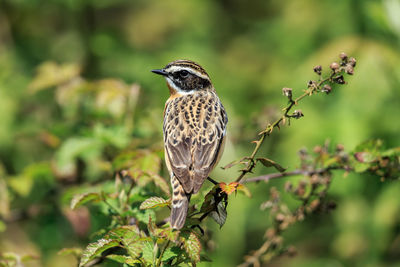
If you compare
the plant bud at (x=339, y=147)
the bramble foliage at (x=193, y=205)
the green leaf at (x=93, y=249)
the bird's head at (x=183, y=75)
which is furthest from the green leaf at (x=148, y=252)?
the bird's head at (x=183, y=75)

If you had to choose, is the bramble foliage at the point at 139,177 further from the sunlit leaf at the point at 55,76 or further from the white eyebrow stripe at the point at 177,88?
the white eyebrow stripe at the point at 177,88

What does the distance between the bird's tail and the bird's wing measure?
38 mm

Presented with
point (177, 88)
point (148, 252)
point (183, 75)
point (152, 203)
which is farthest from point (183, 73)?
point (148, 252)

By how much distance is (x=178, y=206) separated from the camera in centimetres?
323

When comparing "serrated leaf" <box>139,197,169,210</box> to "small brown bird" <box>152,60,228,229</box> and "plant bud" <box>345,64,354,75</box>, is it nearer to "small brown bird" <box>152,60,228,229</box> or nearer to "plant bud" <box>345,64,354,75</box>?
"small brown bird" <box>152,60,228,229</box>

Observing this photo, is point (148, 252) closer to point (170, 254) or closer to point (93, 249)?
point (170, 254)

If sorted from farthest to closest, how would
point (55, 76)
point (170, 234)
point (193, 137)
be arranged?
1. point (55, 76)
2. point (193, 137)
3. point (170, 234)

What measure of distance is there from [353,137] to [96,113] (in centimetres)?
365

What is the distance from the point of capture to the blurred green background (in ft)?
17.9

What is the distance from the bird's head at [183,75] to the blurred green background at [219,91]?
39 cm

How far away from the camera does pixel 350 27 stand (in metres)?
9.00

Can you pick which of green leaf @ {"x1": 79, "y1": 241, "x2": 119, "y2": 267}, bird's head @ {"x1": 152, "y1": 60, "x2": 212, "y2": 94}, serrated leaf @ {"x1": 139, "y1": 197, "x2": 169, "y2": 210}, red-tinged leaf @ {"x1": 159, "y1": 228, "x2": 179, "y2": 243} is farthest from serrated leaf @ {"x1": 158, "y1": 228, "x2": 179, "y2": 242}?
bird's head @ {"x1": 152, "y1": 60, "x2": 212, "y2": 94}

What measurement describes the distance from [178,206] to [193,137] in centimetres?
97

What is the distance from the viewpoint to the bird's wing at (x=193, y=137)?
372 centimetres
